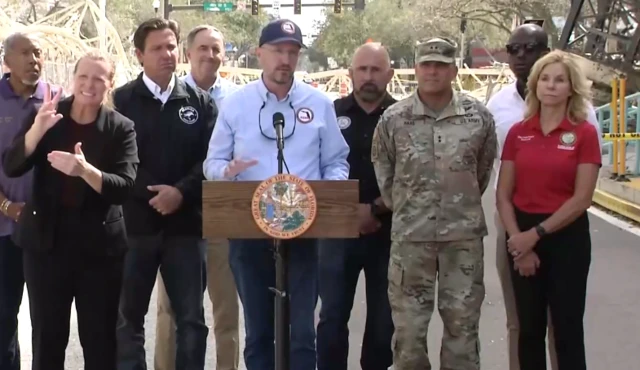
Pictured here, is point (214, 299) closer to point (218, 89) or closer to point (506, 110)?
point (218, 89)

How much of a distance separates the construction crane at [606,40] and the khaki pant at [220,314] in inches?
575

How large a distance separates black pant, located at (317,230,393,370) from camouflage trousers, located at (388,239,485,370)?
1.60 feet

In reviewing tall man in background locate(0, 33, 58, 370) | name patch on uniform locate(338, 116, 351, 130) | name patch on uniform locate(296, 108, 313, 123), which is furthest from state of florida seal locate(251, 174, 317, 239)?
tall man in background locate(0, 33, 58, 370)

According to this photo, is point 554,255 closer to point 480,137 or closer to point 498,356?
point 480,137

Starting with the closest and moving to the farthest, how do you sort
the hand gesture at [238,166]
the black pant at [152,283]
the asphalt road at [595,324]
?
the hand gesture at [238,166] < the black pant at [152,283] < the asphalt road at [595,324]

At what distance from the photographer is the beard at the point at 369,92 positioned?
15.9 ft

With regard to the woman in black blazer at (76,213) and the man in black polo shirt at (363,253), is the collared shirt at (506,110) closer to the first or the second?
the man in black polo shirt at (363,253)

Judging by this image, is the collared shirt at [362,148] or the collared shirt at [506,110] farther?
the collared shirt at [362,148]

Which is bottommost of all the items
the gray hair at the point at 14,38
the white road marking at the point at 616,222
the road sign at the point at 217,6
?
the white road marking at the point at 616,222

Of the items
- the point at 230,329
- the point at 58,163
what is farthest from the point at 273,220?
the point at 230,329

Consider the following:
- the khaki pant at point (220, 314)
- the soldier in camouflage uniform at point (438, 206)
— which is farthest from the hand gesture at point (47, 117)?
the soldier in camouflage uniform at point (438, 206)

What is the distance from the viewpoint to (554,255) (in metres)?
4.20

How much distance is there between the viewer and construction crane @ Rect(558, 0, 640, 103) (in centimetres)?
1847

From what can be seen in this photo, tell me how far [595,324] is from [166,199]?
3769 millimetres
